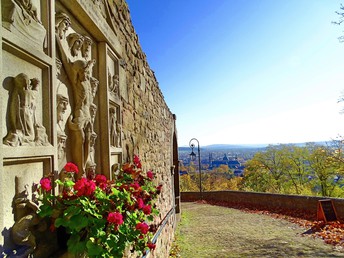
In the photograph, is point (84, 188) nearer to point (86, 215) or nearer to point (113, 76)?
point (86, 215)

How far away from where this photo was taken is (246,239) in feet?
22.9

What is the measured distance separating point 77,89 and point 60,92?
19cm

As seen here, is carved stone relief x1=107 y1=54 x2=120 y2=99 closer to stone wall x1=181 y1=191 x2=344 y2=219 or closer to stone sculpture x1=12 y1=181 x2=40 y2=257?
stone sculpture x1=12 y1=181 x2=40 y2=257

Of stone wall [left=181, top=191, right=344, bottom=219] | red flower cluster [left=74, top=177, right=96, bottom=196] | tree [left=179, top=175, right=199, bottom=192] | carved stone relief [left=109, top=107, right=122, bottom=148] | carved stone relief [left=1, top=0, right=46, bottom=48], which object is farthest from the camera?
tree [left=179, top=175, right=199, bottom=192]

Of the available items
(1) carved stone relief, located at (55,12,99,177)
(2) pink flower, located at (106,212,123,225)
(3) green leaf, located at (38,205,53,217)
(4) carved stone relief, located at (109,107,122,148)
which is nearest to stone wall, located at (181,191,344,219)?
(4) carved stone relief, located at (109,107,122,148)

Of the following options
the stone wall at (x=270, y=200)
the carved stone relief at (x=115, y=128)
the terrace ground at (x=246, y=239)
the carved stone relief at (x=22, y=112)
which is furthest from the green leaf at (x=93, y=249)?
the stone wall at (x=270, y=200)

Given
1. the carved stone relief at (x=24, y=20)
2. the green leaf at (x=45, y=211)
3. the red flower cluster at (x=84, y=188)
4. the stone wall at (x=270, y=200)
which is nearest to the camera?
the carved stone relief at (x=24, y=20)

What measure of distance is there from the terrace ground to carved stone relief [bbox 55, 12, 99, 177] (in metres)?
4.58

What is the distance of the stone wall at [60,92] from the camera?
1.20 meters

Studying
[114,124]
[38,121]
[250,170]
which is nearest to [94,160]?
[114,124]

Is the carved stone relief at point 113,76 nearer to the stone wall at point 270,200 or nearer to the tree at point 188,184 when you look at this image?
the stone wall at point 270,200

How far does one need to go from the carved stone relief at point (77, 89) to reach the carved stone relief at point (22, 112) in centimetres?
48

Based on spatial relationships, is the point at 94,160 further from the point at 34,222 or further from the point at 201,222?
the point at 201,222

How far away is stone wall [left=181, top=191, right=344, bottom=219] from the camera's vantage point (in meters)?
9.76
